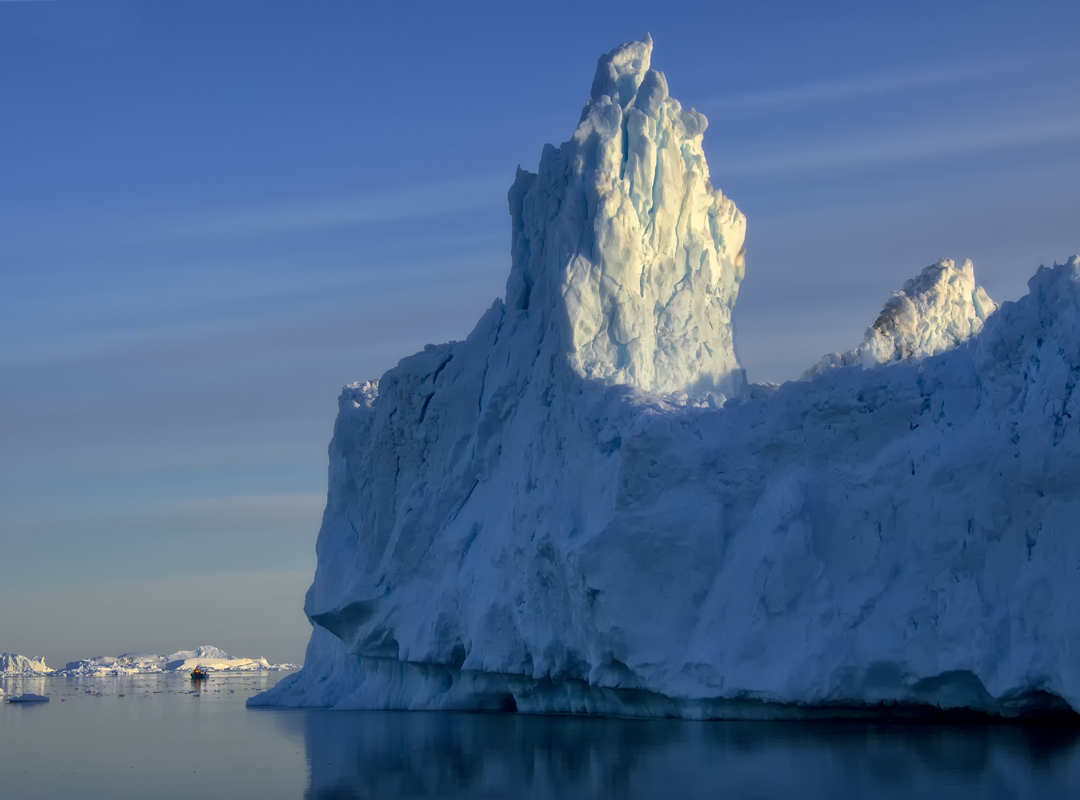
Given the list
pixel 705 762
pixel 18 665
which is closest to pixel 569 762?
pixel 705 762

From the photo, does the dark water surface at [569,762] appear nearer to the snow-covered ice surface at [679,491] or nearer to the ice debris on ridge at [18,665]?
the snow-covered ice surface at [679,491]

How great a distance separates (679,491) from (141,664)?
14589cm

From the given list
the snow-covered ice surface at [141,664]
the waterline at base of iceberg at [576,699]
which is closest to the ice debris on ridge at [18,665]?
the snow-covered ice surface at [141,664]

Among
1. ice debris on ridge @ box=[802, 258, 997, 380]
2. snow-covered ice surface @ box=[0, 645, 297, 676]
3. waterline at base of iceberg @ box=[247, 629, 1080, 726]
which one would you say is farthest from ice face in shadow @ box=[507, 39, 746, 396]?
snow-covered ice surface @ box=[0, 645, 297, 676]

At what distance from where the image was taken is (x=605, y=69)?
24.5 meters

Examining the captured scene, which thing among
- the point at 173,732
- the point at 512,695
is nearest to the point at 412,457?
the point at 512,695

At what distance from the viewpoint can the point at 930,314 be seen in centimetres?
2478

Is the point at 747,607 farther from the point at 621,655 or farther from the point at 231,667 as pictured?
the point at 231,667

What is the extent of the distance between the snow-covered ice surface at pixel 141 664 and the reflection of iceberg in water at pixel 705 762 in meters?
120

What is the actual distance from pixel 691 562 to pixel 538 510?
376cm

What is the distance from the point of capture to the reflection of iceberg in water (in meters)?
11.5

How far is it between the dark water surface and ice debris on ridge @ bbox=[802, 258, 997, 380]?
879 cm

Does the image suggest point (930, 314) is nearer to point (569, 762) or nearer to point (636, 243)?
point (636, 243)

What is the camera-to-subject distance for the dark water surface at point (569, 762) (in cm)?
1170
